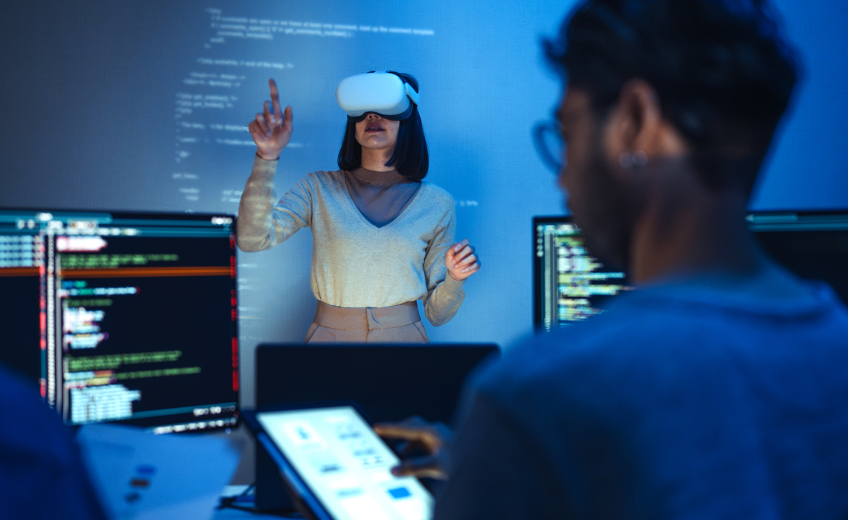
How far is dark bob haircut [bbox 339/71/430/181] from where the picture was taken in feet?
6.53

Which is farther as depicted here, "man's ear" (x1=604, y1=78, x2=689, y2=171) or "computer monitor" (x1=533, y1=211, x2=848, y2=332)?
"computer monitor" (x1=533, y1=211, x2=848, y2=332)

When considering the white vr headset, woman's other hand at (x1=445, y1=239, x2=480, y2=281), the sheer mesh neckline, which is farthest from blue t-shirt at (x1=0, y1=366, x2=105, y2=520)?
the sheer mesh neckline

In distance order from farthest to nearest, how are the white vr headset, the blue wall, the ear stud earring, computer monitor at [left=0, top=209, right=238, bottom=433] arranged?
the blue wall < the white vr headset < computer monitor at [left=0, top=209, right=238, bottom=433] < the ear stud earring

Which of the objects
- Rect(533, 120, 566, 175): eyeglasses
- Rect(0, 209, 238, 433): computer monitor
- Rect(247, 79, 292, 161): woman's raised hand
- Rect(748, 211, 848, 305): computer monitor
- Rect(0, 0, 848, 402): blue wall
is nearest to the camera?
Rect(533, 120, 566, 175): eyeglasses

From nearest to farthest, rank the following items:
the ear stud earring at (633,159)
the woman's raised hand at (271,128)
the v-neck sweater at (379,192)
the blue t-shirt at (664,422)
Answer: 1. the blue t-shirt at (664,422)
2. the ear stud earring at (633,159)
3. the woman's raised hand at (271,128)
4. the v-neck sweater at (379,192)

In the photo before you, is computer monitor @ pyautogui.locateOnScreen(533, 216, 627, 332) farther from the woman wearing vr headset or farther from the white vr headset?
the white vr headset

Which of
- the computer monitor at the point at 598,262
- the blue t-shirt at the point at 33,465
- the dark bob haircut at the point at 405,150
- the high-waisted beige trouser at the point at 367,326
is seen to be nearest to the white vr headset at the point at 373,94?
the dark bob haircut at the point at 405,150

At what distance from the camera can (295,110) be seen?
2.62 metres

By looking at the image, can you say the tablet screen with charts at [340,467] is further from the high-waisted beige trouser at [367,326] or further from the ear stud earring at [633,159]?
the high-waisted beige trouser at [367,326]

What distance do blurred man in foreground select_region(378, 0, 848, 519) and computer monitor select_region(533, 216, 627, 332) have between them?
77cm

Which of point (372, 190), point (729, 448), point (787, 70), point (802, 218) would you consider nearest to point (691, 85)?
point (787, 70)

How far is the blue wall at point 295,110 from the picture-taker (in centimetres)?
236

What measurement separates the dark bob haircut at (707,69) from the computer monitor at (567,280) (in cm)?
81

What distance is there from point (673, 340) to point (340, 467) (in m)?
0.48
